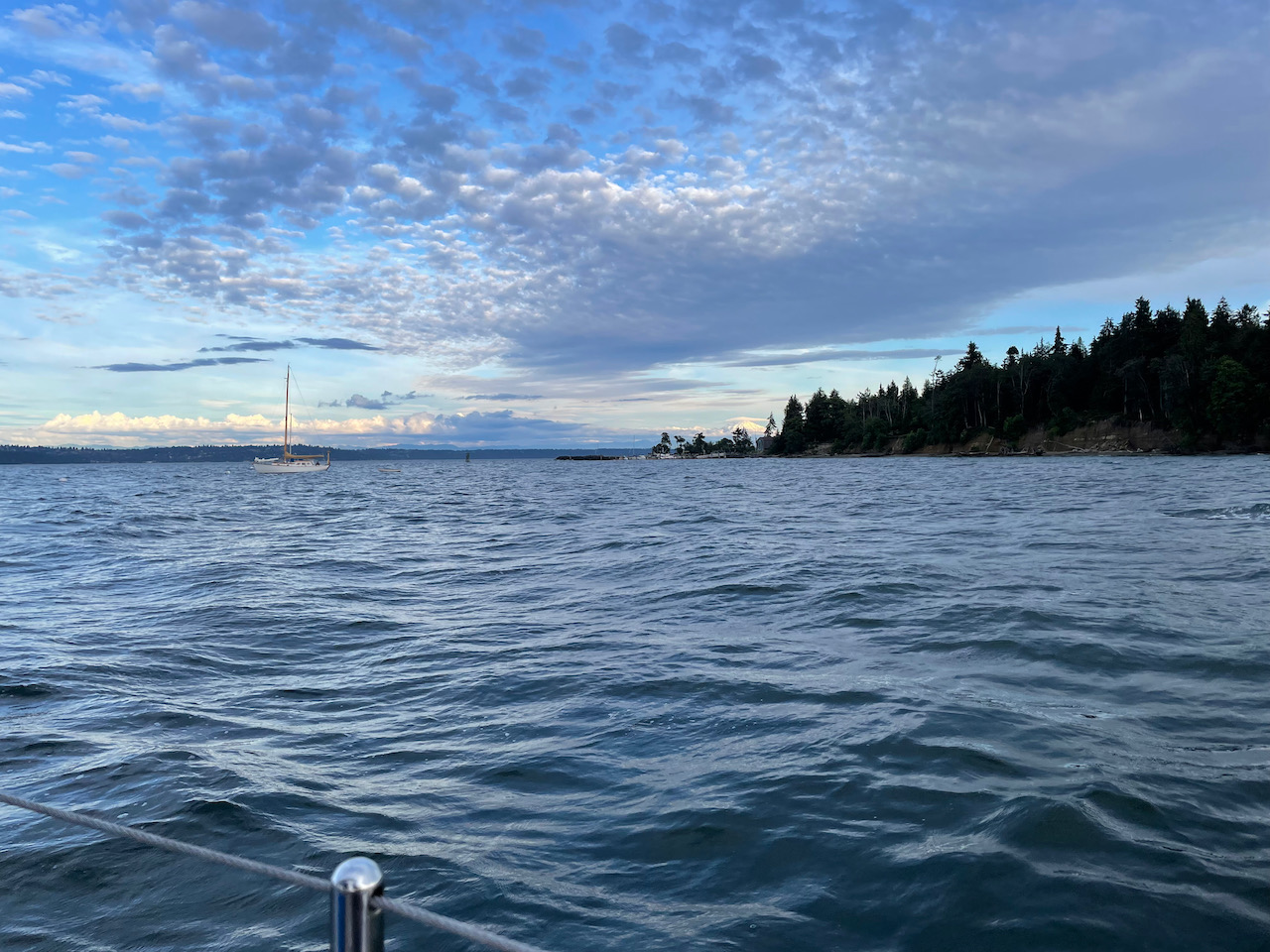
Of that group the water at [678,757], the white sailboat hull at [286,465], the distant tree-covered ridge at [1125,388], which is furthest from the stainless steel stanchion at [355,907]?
the white sailboat hull at [286,465]

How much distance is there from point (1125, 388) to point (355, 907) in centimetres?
15252

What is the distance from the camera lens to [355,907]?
197 cm

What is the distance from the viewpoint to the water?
16.3 ft

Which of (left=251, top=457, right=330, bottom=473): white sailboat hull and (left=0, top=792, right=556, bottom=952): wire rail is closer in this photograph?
(left=0, top=792, right=556, bottom=952): wire rail

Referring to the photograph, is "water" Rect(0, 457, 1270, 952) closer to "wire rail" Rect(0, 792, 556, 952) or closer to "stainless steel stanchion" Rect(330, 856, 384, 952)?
"wire rail" Rect(0, 792, 556, 952)

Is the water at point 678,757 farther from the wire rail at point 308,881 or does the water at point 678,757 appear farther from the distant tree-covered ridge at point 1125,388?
the distant tree-covered ridge at point 1125,388

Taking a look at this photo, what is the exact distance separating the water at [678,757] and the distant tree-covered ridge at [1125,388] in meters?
115

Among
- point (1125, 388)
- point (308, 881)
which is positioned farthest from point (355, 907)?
point (1125, 388)

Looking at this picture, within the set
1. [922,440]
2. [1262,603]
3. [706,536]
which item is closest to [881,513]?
[706,536]

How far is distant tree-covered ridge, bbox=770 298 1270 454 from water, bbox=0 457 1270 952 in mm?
115354

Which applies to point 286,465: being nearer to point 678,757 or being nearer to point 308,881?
point 678,757

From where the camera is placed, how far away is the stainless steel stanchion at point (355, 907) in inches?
77.1

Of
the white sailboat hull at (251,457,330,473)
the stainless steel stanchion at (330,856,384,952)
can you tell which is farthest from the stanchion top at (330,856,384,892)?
the white sailboat hull at (251,457,330,473)

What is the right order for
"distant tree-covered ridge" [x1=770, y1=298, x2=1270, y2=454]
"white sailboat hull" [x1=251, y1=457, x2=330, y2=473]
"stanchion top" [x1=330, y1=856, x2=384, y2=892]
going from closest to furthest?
"stanchion top" [x1=330, y1=856, x2=384, y2=892] < "distant tree-covered ridge" [x1=770, y1=298, x2=1270, y2=454] < "white sailboat hull" [x1=251, y1=457, x2=330, y2=473]
